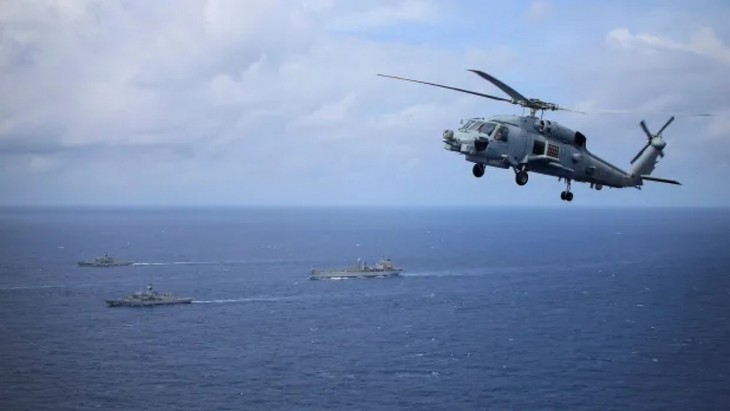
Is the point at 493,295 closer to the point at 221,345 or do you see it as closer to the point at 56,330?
the point at 221,345

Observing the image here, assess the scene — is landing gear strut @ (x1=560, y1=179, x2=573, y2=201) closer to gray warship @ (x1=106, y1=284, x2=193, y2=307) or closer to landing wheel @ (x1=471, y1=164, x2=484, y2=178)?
landing wheel @ (x1=471, y1=164, x2=484, y2=178)

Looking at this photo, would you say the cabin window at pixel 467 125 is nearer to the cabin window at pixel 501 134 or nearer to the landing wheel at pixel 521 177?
the cabin window at pixel 501 134

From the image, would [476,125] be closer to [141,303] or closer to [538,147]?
[538,147]

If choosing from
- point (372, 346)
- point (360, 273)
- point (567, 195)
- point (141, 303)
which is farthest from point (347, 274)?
point (567, 195)

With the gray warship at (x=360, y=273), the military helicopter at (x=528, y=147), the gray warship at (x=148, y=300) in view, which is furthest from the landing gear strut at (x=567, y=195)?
the gray warship at (x=360, y=273)

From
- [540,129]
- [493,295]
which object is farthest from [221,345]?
[540,129]

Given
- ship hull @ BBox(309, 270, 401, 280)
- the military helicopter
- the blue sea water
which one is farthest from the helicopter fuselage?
ship hull @ BBox(309, 270, 401, 280)
